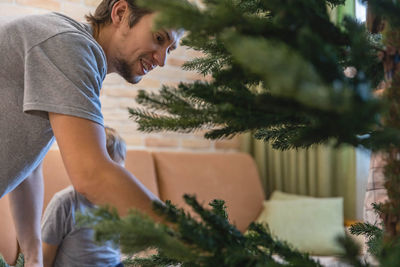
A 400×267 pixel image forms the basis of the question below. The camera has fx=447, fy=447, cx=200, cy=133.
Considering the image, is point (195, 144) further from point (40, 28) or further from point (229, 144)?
point (40, 28)

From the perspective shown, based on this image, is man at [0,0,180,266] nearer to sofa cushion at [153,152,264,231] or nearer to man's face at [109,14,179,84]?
man's face at [109,14,179,84]

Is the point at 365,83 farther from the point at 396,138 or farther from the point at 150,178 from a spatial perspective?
the point at 150,178

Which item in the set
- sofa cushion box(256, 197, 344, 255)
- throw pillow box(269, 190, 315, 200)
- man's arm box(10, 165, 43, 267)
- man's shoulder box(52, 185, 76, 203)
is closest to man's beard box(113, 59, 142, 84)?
man's arm box(10, 165, 43, 267)

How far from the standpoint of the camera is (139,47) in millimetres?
1142

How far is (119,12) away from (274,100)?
90 cm

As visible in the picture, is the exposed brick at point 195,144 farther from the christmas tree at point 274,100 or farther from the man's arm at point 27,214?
the christmas tree at point 274,100

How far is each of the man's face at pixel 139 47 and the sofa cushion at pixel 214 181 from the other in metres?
1.56

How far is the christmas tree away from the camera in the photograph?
30cm

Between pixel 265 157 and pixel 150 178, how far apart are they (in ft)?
3.62

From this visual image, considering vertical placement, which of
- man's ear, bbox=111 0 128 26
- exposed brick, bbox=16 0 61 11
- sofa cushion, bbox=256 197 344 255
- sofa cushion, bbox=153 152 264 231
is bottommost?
sofa cushion, bbox=256 197 344 255

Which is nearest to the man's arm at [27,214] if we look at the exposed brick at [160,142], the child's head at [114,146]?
the child's head at [114,146]

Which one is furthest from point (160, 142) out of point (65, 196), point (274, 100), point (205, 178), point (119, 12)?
point (274, 100)

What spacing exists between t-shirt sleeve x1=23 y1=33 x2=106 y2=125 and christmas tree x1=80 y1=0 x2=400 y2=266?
0.90ft

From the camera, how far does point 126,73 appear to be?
4.00ft
